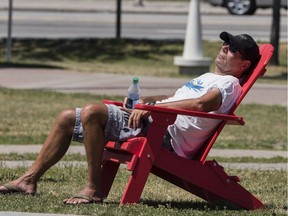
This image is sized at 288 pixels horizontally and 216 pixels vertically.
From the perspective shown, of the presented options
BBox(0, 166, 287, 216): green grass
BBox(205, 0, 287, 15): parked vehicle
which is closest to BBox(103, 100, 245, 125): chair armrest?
BBox(0, 166, 287, 216): green grass

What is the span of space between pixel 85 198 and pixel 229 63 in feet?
4.82

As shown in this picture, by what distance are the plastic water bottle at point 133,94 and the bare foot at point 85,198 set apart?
2.27ft

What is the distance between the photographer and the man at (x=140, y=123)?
6.89 m

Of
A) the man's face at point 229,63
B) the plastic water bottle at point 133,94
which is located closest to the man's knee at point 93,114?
the plastic water bottle at point 133,94

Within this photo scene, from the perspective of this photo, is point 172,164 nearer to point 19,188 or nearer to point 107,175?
point 107,175

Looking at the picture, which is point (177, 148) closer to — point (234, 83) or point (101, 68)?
point (234, 83)

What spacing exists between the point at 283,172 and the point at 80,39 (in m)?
15.2

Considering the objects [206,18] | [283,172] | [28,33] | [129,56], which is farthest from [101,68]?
[206,18]

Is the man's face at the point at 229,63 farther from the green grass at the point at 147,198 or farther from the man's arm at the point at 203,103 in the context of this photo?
the green grass at the point at 147,198

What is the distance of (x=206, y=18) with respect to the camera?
33594 mm

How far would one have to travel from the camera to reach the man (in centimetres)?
689

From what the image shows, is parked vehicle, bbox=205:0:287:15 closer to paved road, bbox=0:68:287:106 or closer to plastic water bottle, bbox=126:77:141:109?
paved road, bbox=0:68:287:106

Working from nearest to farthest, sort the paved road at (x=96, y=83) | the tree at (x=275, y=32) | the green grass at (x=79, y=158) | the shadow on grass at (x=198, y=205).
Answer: the shadow on grass at (x=198, y=205) → the green grass at (x=79, y=158) → the paved road at (x=96, y=83) → the tree at (x=275, y=32)

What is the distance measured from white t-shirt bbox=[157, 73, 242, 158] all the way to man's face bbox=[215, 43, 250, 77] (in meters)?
0.11
